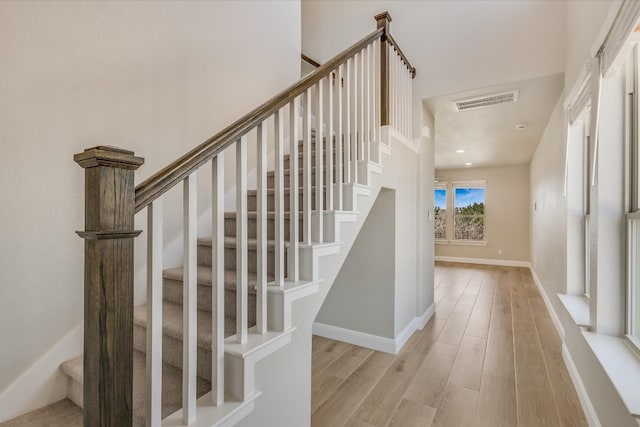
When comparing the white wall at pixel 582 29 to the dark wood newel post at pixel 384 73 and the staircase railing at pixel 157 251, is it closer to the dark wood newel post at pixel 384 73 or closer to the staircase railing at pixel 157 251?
the dark wood newel post at pixel 384 73

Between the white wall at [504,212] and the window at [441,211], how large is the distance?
21.1 inches

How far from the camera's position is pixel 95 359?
75 centimetres

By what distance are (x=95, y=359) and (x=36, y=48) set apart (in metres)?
1.59

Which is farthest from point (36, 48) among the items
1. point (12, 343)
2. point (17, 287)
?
point (12, 343)

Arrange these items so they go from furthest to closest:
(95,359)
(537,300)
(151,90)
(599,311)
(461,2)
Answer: (537,300) < (461,2) < (151,90) < (599,311) < (95,359)

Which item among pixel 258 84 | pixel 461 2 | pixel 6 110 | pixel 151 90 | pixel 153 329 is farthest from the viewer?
pixel 461 2

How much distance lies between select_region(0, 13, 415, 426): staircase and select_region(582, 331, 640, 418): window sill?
1.36m

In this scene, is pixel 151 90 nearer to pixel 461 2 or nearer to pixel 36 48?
pixel 36 48

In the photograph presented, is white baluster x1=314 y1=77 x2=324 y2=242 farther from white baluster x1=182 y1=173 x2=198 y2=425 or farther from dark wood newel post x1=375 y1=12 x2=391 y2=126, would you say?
dark wood newel post x1=375 y1=12 x2=391 y2=126

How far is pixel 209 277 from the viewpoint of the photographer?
5.56ft

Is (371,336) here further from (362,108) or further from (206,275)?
(362,108)

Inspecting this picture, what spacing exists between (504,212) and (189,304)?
8369 millimetres

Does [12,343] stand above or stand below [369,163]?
below

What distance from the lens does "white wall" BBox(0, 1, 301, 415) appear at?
1403 millimetres
